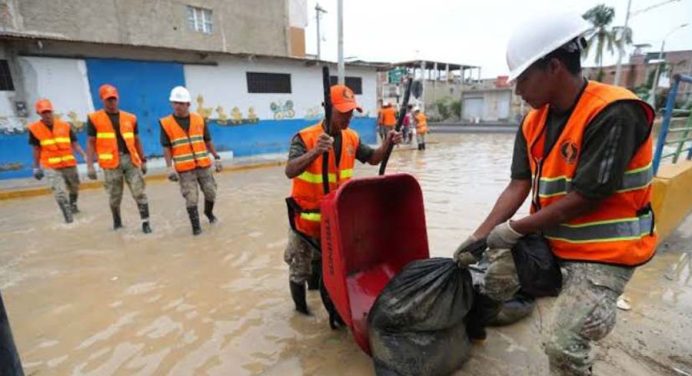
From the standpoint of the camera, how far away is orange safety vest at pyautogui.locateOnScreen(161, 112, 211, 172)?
4.67 meters

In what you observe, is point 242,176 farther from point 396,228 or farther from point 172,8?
point 172,8

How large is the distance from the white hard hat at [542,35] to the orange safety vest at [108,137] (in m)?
4.75

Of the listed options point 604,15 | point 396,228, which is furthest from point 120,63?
point 604,15

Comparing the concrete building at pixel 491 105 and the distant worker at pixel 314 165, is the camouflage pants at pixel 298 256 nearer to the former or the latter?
the distant worker at pixel 314 165

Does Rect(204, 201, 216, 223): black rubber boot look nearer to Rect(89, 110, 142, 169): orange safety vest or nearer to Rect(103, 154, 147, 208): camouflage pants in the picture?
Answer: Rect(103, 154, 147, 208): camouflage pants

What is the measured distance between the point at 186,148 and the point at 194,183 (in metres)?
0.45

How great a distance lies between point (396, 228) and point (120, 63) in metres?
9.91

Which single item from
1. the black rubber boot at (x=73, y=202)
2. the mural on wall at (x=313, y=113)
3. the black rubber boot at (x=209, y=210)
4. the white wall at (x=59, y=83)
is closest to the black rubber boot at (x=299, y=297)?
the black rubber boot at (x=209, y=210)

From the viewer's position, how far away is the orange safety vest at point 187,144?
15.3ft

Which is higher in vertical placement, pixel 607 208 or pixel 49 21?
pixel 49 21

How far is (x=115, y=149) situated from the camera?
4.83 metres

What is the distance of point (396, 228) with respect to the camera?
264 centimetres

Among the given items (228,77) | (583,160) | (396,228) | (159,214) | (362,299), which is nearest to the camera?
(583,160)

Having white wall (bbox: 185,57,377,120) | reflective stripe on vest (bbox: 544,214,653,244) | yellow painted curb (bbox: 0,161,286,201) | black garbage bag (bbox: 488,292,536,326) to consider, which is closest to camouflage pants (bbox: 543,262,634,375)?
reflective stripe on vest (bbox: 544,214,653,244)
